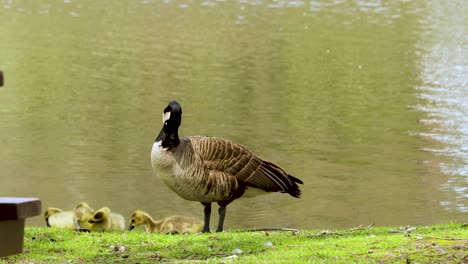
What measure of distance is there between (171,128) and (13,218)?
3.41 meters

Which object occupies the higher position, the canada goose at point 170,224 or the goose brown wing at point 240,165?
the goose brown wing at point 240,165

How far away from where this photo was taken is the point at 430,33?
32750mm

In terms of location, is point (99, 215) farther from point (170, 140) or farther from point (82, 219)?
point (170, 140)

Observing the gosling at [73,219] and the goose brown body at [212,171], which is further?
the gosling at [73,219]

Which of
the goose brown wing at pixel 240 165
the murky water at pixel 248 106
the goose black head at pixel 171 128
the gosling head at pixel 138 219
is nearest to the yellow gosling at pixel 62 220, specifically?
the gosling head at pixel 138 219

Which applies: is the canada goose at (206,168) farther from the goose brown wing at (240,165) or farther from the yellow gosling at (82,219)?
the yellow gosling at (82,219)

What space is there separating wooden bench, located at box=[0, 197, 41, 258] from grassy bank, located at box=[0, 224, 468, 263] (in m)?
1.91

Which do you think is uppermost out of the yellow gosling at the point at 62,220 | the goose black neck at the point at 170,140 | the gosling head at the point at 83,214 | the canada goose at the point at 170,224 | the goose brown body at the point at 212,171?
the goose black neck at the point at 170,140

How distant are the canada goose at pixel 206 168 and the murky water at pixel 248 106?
10.2 feet

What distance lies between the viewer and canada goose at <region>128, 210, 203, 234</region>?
8.91m

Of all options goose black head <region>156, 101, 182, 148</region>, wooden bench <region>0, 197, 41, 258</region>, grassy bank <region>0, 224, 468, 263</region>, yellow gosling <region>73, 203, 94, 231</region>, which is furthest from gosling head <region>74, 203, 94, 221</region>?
wooden bench <region>0, 197, 41, 258</region>

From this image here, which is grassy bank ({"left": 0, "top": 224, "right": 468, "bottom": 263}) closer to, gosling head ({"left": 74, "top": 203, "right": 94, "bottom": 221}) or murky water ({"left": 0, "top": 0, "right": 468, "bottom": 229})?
gosling head ({"left": 74, "top": 203, "right": 94, "bottom": 221})

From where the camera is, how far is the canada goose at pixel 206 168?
7.86 m

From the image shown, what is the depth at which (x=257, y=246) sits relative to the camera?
7.15 metres
